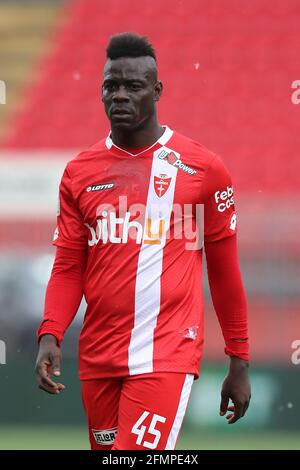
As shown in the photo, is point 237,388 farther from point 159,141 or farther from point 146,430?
point 159,141

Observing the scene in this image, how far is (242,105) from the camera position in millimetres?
11945

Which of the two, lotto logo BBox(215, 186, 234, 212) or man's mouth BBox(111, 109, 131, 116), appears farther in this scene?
lotto logo BBox(215, 186, 234, 212)

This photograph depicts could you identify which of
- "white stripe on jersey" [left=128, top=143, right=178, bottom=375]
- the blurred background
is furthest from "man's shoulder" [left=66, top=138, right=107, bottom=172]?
the blurred background

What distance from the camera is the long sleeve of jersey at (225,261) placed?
13.6 ft

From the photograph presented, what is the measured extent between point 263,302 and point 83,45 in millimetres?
5365

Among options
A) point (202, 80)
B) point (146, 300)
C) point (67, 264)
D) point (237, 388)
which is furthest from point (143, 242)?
point (202, 80)

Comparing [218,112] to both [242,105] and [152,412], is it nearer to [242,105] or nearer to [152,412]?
[242,105]

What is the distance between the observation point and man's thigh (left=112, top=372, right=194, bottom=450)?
3852 millimetres

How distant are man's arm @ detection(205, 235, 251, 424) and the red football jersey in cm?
7

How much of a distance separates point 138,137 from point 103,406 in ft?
3.48

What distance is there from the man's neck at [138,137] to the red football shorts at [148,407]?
3.03ft

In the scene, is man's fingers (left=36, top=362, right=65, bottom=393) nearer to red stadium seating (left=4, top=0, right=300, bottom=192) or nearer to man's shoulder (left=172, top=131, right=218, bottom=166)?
man's shoulder (left=172, top=131, right=218, bottom=166)

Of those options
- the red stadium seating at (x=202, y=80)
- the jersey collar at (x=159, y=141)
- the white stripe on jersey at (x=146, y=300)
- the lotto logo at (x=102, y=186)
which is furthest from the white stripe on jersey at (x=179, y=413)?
the red stadium seating at (x=202, y=80)
